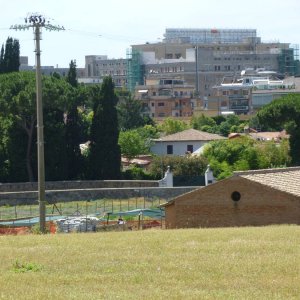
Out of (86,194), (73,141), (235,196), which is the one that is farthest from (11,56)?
(235,196)

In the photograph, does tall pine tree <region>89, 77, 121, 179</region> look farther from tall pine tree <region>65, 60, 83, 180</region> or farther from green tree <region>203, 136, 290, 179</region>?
green tree <region>203, 136, 290, 179</region>

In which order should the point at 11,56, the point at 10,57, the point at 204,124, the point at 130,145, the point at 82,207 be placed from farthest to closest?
the point at 204,124 < the point at 11,56 < the point at 10,57 < the point at 130,145 < the point at 82,207

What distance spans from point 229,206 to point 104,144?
30566 mm

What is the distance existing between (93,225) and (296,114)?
133 ft

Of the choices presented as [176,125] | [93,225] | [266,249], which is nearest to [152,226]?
[93,225]

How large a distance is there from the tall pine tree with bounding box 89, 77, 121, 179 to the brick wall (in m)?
29.7

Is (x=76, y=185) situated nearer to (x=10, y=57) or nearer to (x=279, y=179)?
(x=279, y=179)

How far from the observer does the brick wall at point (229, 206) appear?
4181 cm

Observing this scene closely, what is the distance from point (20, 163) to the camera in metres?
72.1

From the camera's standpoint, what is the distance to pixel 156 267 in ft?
68.4

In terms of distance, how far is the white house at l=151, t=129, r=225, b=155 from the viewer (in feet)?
321

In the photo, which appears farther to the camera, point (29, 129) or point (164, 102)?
point (164, 102)

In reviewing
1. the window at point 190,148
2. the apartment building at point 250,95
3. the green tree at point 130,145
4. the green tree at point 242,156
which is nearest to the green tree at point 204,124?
the window at point 190,148

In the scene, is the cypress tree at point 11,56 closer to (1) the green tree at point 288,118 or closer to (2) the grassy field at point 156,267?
(1) the green tree at point 288,118
